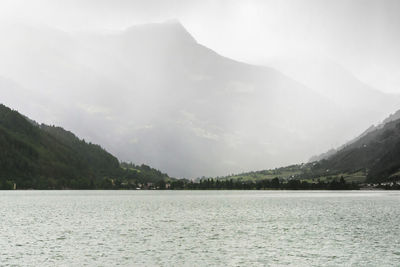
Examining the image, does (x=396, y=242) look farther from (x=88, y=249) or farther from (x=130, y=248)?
(x=88, y=249)

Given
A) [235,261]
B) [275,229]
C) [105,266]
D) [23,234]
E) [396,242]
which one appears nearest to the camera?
[105,266]

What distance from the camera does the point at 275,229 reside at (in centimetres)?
10006

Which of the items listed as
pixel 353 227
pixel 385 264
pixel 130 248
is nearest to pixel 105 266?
pixel 130 248

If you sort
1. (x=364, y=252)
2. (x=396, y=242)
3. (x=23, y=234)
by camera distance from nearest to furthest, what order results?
(x=364, y=252)
(x=396, y=242)
(x=23, y=234)

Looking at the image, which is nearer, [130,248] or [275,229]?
[130,248]

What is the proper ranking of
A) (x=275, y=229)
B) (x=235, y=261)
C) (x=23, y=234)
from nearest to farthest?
(x=235, y=261), (x=23, y=234), (x=275, y=229)

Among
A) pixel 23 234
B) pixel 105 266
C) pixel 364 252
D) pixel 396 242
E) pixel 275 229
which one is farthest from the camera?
pixel 275 229

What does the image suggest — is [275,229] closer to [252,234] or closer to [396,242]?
[252,234]

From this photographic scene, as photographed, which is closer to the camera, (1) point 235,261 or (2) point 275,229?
(1) point 235,261

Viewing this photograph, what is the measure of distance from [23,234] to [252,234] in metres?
47.9

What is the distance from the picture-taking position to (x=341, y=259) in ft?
199

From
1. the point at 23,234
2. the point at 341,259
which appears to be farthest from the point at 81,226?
the point at 341,259

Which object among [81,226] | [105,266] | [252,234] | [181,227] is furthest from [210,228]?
[105,266]

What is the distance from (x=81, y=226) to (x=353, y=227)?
66664mm
